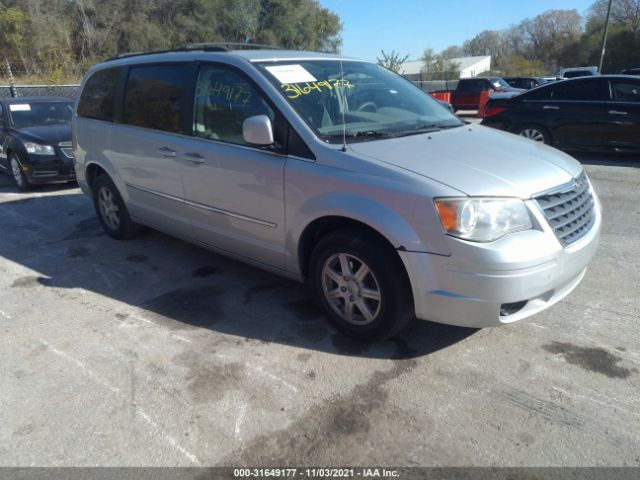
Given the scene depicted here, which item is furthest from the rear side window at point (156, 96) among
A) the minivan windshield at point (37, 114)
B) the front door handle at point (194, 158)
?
the minivan windshield at point (37, 114)

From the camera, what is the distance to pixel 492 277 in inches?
107

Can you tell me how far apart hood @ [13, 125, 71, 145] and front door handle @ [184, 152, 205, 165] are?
5.20 meters

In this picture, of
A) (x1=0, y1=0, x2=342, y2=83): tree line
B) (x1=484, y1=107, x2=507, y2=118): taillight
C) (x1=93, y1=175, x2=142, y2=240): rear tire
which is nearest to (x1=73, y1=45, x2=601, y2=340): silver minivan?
(x1=93, y1=175, x2=142, y2=240): rear tire

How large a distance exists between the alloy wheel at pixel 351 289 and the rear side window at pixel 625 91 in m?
7.90

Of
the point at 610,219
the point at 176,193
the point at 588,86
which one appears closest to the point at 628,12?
the point at 588,86

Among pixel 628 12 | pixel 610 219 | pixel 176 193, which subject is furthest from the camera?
pixel 628 12

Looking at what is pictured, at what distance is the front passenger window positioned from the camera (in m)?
3.67

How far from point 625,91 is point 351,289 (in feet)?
26.5

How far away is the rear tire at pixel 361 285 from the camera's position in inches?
120

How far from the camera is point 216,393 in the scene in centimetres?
292

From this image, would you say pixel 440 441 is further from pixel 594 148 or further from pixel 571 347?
→ pixel 594 148

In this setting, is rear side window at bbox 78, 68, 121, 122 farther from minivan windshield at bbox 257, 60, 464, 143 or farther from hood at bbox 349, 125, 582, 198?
hood at bbox 349, 125, 582, 198

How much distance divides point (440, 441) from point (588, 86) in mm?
8774

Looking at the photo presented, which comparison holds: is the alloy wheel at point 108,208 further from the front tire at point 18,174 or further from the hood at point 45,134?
the front tire at point 18,174
